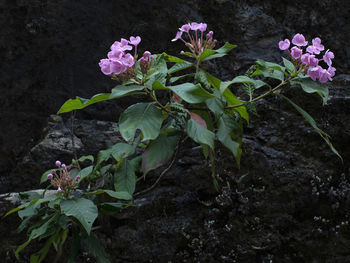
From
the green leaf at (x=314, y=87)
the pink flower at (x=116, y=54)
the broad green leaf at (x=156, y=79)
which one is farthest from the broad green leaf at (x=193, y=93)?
the green leaf at (x=314, y=87)

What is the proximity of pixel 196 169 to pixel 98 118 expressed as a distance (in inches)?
32.8

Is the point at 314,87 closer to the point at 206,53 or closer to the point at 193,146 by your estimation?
the point at 206,53

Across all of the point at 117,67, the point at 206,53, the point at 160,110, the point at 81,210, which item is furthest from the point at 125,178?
the point at 206,53

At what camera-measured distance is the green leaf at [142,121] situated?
51.7 inches

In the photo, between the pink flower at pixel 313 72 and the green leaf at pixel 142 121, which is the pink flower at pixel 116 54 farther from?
the pink flower at pixel 313 72

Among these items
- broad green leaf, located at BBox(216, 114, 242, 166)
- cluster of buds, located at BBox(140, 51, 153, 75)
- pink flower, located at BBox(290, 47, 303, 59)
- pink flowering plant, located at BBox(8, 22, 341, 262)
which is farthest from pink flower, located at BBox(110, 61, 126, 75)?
pink flower, located at BBox(290, 47, 303, 59)

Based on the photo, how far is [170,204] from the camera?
2.31 m

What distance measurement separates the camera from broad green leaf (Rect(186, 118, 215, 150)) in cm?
135

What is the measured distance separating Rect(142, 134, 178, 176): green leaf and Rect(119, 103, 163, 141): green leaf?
13 cm

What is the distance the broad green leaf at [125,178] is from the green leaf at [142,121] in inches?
15.6

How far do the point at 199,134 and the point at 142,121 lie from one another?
0.21 meters

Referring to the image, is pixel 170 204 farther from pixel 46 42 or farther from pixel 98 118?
pixel 46 42

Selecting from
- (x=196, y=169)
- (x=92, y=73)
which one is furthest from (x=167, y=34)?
(x=196, y=169)

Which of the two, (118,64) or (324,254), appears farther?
(324,254)
